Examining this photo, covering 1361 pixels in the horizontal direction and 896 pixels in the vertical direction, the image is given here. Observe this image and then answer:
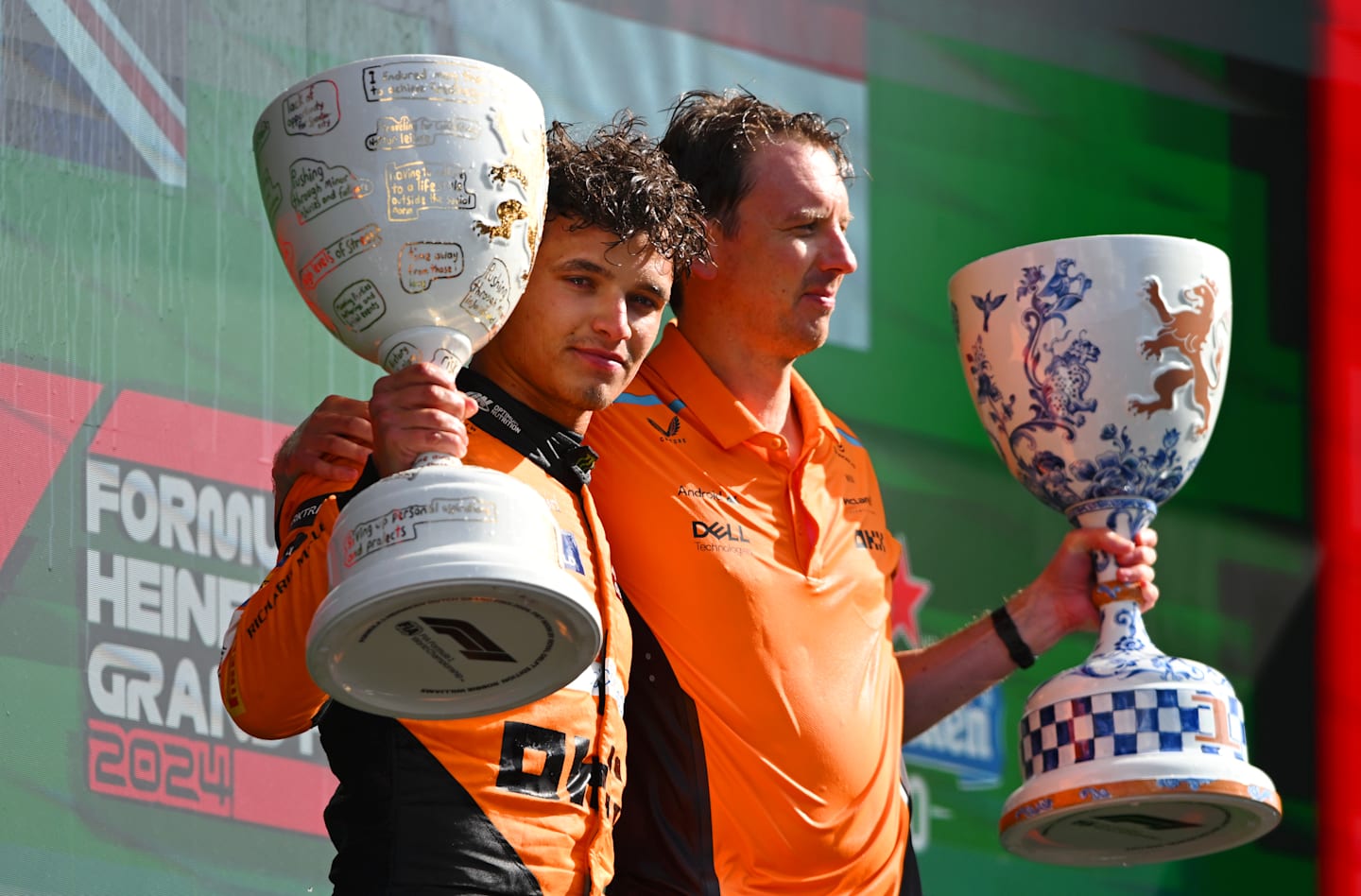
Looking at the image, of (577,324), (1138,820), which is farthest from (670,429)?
(1138,820)

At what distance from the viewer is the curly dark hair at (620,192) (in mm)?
2211

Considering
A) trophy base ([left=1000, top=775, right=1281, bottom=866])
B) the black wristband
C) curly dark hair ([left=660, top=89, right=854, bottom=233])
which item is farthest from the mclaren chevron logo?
trophy base ([left=1000, top=775, right=1281, bottom=866])

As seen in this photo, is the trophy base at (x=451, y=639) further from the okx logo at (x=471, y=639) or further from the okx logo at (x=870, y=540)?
the okx logo at (x=870, y=540)

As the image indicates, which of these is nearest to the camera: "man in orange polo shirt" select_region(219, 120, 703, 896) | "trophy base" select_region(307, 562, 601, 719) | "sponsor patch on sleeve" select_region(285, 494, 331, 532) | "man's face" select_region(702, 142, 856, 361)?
"trophy base" select_region(307, 562, 601, 719)

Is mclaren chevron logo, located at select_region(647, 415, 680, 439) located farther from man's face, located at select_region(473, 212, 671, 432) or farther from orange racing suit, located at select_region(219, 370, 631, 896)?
orange racing suit, located at select_region(219, 370, 631, 896)

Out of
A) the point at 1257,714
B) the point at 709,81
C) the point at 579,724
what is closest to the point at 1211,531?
the point at 1257,714

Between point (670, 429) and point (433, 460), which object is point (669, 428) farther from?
point (433, 460)

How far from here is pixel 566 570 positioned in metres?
1.90

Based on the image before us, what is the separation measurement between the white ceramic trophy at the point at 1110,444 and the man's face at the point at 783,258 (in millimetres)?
239

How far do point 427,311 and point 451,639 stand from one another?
0.32 metres

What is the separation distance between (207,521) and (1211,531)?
7.10 feet

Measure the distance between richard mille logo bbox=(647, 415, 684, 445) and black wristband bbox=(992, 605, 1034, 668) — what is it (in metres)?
0.54

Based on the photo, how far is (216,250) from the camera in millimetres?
2836

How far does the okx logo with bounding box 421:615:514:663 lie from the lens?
1.87m
